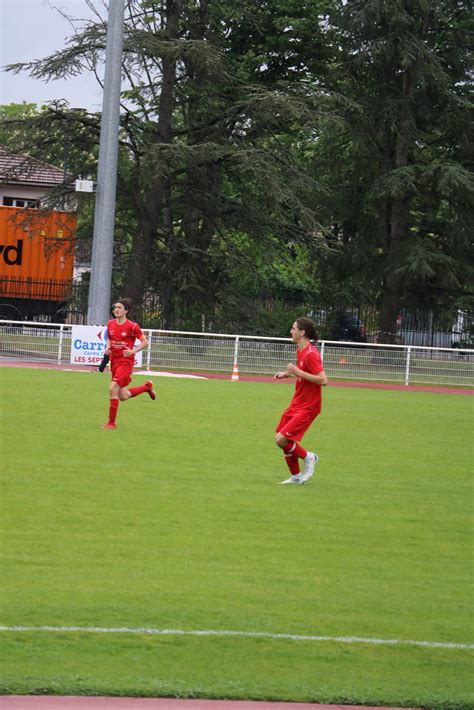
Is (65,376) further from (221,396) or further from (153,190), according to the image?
(153,190)

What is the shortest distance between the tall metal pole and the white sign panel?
29 cm

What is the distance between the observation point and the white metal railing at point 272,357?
116 feet

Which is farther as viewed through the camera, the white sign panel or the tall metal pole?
the white sign panel

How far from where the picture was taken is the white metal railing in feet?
116

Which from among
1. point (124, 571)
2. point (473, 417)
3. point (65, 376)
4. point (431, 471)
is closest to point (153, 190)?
point (65, 376)

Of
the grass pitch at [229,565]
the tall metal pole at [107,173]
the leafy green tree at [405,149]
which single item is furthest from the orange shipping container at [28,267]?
the grass pitch at [229,565]

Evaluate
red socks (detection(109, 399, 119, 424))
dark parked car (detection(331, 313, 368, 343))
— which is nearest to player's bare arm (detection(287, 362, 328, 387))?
red socks (detection(109, 399, 119, 424))

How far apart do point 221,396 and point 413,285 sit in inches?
850

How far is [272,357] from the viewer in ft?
119

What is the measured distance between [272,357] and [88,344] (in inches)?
230

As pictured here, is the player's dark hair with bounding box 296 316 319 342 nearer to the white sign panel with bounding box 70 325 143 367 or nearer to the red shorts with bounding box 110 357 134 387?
the red shorts with bounding box 110 357 134 387

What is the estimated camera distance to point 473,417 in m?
25.6

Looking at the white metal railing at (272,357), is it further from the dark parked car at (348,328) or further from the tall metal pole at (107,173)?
the dark parked car at (348,328)

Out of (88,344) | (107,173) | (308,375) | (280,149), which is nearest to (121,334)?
(308,375)
